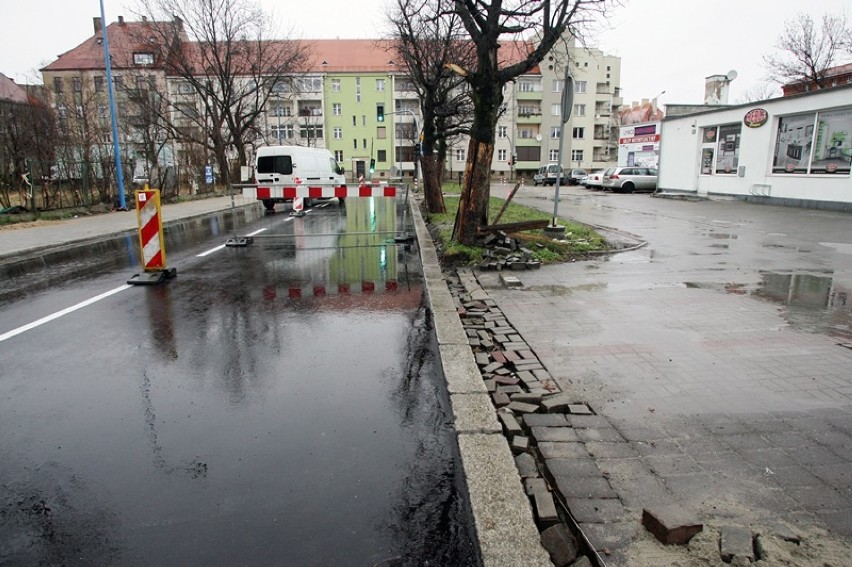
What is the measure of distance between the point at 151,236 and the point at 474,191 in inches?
218

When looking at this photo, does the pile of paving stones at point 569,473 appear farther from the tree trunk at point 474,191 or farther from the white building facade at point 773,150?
the white building facade at point 773,150

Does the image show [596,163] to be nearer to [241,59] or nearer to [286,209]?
[241,59]

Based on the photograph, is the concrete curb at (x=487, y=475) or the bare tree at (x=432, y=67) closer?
the concrete curb at (x=487, y=475)

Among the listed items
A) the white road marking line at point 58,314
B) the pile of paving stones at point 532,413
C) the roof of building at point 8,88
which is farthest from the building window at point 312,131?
the pile of paving stones at point 532,413

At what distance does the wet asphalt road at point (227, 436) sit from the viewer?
2.62 metres

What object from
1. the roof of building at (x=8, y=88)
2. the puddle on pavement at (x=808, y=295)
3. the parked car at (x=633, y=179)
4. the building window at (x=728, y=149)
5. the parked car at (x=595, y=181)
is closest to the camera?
the puddle on pavement at (x=808, y=295)

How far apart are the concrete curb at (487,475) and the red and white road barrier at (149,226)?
5740mm

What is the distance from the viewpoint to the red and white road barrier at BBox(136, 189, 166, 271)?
862 centimetres

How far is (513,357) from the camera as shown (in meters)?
4.99

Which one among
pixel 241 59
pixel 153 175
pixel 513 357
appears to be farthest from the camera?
pixel 241 59

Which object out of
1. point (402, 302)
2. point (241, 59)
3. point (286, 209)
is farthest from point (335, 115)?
point (402, 302)

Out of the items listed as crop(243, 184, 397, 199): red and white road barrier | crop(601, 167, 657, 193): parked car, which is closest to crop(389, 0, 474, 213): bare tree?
crop(243, 184, 397, 199): red and white road barrier

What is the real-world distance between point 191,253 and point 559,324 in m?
8.59

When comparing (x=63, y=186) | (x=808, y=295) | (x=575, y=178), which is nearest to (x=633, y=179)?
(x=575, y=178)
